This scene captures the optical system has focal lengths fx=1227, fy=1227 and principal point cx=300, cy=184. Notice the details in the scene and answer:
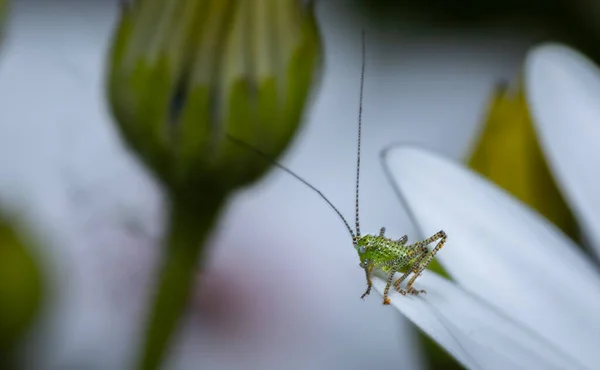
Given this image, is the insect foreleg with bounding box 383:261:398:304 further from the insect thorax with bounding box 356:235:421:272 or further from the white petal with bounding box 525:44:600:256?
the white petal with bounding box 525:44:600:256

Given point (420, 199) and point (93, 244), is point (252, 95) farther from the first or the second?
point (93, 244)

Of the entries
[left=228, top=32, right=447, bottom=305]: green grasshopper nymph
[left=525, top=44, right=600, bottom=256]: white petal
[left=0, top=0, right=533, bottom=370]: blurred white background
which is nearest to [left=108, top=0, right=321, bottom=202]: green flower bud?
[left=228, top=32, right=447, bottom=305]: green grasshopper nymph

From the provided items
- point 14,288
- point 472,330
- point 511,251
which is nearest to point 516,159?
point 511,251

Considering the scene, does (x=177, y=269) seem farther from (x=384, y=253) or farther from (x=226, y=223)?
(x=226, y=223)

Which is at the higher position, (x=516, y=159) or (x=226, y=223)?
(x=516, y=159)

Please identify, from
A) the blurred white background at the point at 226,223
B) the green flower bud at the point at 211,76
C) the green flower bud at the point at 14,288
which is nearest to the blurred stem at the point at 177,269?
the green flower bud at the point at 211,76

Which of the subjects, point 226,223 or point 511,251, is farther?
point 226,223
